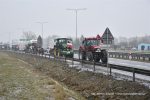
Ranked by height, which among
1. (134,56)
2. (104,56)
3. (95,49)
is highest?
(95,49)

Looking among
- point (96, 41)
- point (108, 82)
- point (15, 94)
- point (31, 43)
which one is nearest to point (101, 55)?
point (96, 41)

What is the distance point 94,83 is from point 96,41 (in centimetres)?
1802

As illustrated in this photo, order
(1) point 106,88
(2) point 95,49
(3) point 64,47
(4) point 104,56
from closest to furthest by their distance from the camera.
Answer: (1) point 106,88
(4) point 104,56
(2) point 95,49
(3) point 64,47

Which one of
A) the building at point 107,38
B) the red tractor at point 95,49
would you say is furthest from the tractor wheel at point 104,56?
the building at point 107,38

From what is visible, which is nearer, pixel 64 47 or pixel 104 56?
pixel 104 56

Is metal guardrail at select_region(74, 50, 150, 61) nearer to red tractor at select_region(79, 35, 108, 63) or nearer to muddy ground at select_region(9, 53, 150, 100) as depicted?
red tractor at select_region(79, 35, 108, 63)

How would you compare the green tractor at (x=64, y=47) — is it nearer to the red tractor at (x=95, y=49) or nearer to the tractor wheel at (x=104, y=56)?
the red tractor at (x=95, y=49)

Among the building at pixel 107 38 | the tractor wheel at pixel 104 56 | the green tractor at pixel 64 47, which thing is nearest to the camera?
the building at pixel 107 38

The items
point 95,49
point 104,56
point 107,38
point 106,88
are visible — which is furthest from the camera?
point 95,49

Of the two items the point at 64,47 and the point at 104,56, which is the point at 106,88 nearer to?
the point at 104,56

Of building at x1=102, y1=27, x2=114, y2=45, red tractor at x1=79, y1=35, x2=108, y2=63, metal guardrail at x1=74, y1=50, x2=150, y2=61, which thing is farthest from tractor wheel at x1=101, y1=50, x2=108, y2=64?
building at x1=102, y1=27, x2=114, y2=45

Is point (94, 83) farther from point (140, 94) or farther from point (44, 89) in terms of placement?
point (140, 94)

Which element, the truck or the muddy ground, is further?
the truck

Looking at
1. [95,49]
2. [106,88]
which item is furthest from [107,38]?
[95,49]
